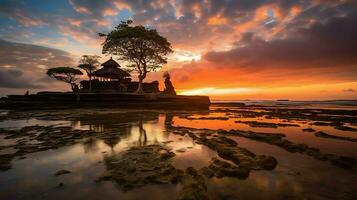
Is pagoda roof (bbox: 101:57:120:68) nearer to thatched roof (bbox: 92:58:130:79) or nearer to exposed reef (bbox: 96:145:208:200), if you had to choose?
thatched roof (bbox: 92:58:130:79)

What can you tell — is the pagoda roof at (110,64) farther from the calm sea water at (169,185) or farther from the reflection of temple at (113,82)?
the calm sea water at (169,185)

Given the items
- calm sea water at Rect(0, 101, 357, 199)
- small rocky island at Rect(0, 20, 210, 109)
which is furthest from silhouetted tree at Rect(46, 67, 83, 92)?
calm sea water at Rect(0, 101, 357, 199)

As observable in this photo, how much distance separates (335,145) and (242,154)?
491 centimetres

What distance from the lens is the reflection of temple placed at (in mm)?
37906

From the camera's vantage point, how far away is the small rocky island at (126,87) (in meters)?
27.8

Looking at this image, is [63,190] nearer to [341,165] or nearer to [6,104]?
[341,165]

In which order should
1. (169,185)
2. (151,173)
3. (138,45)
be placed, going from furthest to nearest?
(138,45), (151,173), (169,185)

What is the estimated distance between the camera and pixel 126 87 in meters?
38.9

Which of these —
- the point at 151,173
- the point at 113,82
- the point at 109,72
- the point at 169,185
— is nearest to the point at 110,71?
the point at 109,72

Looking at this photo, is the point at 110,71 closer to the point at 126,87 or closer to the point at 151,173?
the point at 126,87

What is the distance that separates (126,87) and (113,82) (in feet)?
10.9

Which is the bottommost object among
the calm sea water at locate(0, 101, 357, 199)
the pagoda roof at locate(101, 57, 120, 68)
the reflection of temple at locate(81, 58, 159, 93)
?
the calm sea water at locate(0, 101, 357, 199)

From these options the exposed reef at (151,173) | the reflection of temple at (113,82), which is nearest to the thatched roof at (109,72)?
the reflection of temple at (113,82)

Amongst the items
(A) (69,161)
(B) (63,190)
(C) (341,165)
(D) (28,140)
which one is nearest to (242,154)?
(C) (341,165)
